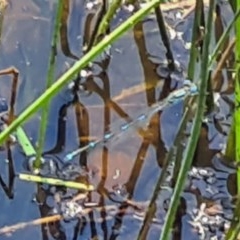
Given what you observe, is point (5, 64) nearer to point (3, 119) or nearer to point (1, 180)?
point (3, 119)

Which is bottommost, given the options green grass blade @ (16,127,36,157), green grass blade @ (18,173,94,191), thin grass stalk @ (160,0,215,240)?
green grass blade @ (18,173,94,191)

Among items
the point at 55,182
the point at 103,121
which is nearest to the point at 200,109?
the point at 55,182

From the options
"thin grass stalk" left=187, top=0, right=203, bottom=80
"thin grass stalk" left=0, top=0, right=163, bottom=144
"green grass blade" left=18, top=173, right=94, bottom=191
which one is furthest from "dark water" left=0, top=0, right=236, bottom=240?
"thin grass stalk" left=0, top=0, right=163, bottom=144

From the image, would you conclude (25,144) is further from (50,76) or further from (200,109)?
(200,109)

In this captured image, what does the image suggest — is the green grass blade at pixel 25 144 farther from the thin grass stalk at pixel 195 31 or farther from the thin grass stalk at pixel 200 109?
the thin grass stalk at pixel 200 109

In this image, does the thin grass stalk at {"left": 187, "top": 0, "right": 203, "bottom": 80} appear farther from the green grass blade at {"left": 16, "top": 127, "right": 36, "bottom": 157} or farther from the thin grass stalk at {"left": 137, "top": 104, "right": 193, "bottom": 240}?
the green grass blade at {"left": 16, "top": 127, "right": 36, "bottom": 157}

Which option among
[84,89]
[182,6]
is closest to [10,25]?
[84,89]

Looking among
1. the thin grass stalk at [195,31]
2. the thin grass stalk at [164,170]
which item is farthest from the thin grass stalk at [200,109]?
the thin grass stalk at [195,31]

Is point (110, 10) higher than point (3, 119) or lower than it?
higher
